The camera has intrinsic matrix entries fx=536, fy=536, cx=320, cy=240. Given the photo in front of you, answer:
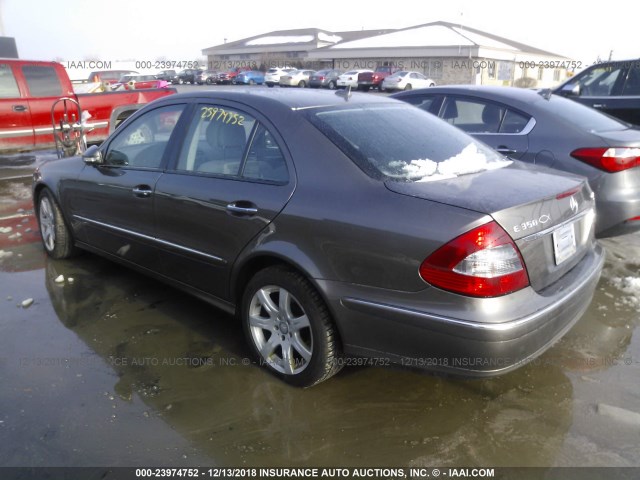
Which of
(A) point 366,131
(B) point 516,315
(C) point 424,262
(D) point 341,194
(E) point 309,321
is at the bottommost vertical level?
(E) point 309,321

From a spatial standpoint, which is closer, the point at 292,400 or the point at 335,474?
the point at 335,474

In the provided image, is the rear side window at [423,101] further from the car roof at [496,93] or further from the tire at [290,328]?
the tire at [290,328]

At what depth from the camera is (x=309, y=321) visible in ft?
9.14

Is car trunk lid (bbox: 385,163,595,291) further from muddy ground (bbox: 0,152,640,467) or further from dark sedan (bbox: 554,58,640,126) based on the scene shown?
dark sedan (bbox: 554,58,640,126)

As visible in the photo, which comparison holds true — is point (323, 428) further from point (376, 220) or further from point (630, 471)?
point (630, 471)

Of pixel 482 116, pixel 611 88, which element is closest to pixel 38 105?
pixel 482 116

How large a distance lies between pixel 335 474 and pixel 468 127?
148 inches

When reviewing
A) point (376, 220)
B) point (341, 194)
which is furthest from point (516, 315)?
point (341, 194)

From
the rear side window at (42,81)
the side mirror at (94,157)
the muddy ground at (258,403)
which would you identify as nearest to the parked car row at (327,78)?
the rear side window at (42,81)

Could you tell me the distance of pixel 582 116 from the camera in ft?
15.5

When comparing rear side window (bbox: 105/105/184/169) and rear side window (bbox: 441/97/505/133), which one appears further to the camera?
rear side window (bbox: 441/97/505/133)

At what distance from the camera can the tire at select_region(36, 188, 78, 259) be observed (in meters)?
4.80

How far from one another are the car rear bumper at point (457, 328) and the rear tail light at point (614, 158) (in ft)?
6.46

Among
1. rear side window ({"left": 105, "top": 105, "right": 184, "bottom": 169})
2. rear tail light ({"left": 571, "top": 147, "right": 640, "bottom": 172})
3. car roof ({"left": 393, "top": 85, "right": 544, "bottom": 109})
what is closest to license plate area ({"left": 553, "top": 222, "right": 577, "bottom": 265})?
rear tail light ({"left": 571, "top": 147, "right": 640, "bottom": 172})
